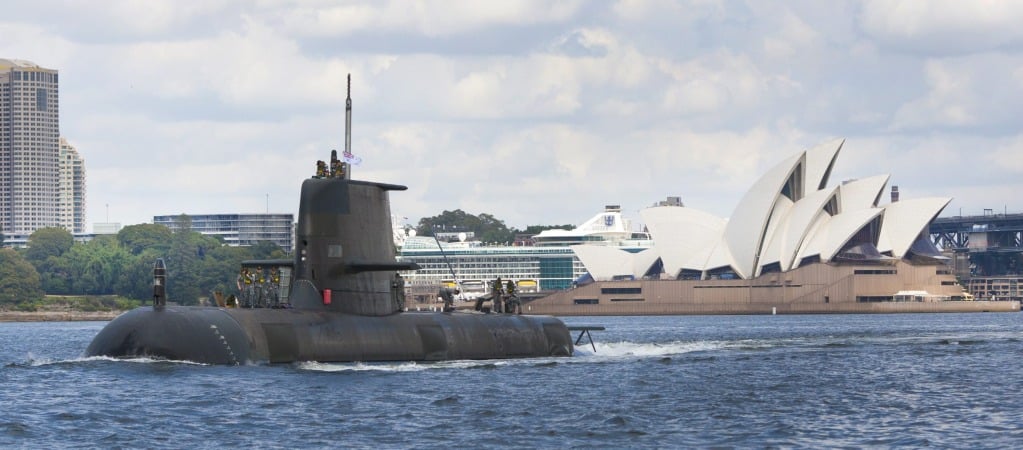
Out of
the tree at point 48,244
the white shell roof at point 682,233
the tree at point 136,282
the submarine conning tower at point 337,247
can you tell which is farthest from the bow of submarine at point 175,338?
the tree at point 48,244

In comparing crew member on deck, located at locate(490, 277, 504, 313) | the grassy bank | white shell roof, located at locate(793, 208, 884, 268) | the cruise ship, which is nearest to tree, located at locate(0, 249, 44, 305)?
the grassy bank

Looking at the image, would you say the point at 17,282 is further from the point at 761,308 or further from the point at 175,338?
the point at 175,338

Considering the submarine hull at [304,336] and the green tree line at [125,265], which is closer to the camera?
the submarine hull at [304,336]

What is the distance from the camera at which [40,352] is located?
51.9m

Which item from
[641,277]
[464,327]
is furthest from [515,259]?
[464,327]

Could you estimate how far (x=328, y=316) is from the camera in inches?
1405

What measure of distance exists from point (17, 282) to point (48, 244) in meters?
35.1

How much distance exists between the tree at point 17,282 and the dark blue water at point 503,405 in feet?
342

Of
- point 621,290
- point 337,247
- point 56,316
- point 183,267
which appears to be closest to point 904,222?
point 621,290

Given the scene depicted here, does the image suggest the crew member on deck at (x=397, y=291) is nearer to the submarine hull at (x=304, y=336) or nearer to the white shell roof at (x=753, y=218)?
the submarine hull at (x=304, y=336)

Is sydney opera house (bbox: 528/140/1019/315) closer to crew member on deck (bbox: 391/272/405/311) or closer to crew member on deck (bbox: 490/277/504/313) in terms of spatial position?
crew member on deck (bbox: 490/277/504/313)

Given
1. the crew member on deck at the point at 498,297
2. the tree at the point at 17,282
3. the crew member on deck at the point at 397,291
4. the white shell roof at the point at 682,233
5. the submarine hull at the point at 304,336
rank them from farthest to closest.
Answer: the tree at the point at 17,282, the white shell roof at the point at 682,233, the crew member on deck at the point at 498,297, the crew member on deck at the point at 397,291, the submarine hull at the point at 304,336

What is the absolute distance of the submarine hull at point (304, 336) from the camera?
3231 cm

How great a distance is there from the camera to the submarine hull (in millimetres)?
32312
